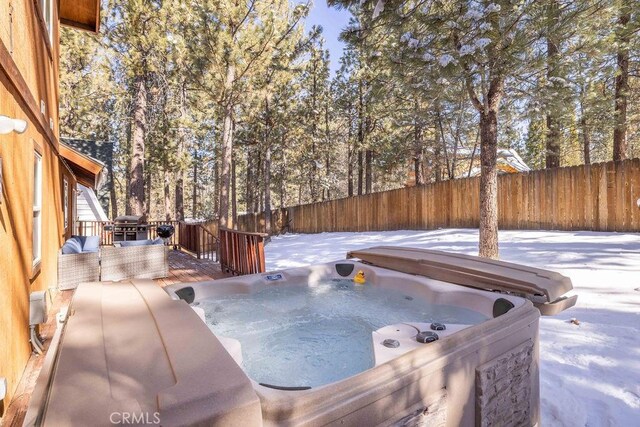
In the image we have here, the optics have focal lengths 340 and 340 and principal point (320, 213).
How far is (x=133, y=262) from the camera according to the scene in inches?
210

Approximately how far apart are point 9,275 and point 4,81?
1.34m

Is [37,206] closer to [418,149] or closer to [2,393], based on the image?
[2,393]

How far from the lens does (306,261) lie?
7.86 metres

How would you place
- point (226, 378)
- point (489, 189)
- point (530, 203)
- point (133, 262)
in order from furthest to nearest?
point (530, 203)
point (489, 189)
point (133, 262)
point (226, 378)

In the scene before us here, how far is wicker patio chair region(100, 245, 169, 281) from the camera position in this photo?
508 cm

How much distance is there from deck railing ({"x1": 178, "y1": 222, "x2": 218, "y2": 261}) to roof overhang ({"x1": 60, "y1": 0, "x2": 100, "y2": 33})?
15.4 feet

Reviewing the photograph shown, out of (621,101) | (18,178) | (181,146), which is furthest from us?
(181,146)

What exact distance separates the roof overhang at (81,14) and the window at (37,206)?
4395 millimetres

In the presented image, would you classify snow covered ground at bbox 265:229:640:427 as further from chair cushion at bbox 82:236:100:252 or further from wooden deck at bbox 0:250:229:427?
chair cushion at bbox 82:236:100:252

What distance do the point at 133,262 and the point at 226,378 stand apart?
4.80m

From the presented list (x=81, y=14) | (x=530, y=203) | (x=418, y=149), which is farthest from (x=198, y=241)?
(x=418, y=149)

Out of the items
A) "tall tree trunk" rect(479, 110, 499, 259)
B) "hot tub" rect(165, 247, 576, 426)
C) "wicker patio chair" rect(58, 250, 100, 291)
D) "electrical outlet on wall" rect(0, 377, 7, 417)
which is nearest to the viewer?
"hot tub" rect(165, 247, 576, 426)

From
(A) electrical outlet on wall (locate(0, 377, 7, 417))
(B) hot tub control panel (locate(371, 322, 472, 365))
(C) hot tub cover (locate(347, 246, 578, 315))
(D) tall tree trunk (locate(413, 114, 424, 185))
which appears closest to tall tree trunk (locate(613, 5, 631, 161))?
(D) tall tree trunk (locate(413, 114, 424, 185))

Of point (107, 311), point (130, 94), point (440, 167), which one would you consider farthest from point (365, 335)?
point (440, 167)
